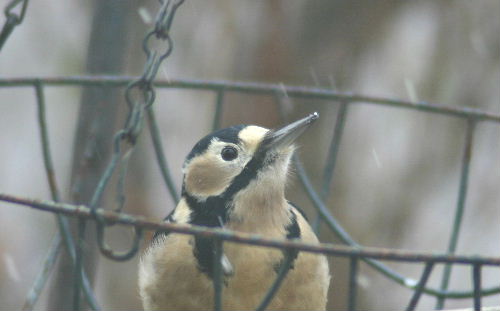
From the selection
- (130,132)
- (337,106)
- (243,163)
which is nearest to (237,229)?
(243,163)

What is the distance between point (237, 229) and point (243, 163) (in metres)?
0.21

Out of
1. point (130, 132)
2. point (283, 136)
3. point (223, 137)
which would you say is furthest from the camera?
point (223, 137)

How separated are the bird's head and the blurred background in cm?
235

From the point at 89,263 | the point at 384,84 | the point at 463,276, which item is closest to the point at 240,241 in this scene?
the point at 89,263

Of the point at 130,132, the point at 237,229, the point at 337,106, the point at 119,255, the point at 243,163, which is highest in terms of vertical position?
the point at 337,106

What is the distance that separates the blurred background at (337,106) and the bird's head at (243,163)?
235cm

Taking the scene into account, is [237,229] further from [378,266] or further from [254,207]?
[378,266]

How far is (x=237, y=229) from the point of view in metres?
2.73

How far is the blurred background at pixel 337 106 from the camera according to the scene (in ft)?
17.1

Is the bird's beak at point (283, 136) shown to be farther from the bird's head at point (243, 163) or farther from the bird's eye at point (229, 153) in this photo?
the bird's eye at point (229, 153)

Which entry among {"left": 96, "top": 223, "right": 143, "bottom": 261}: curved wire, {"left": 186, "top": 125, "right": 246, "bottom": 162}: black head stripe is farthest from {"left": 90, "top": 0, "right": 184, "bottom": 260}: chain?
{"left": 186, "top": 125, "right": 246, "bottom": 162}: black head stripe

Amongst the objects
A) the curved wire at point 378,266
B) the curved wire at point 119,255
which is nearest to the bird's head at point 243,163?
the curved wire at point 378,266

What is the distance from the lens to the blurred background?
521 centimetres

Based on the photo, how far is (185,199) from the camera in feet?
9.43
